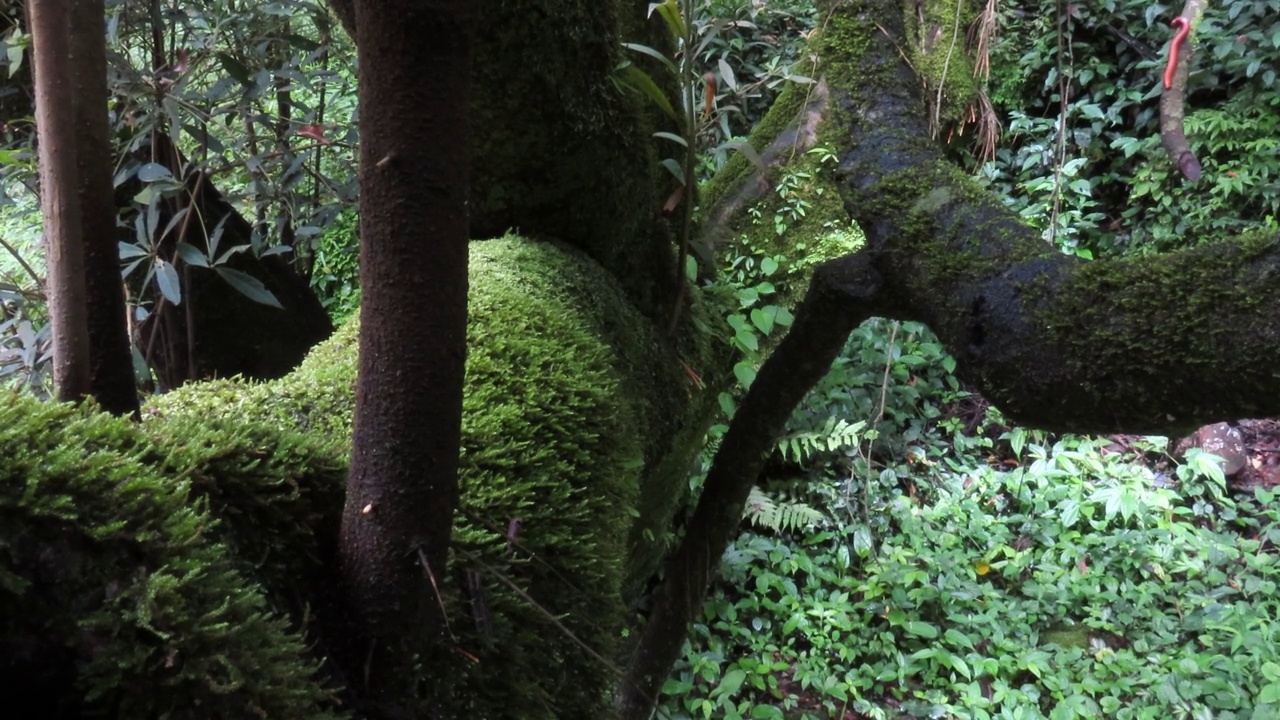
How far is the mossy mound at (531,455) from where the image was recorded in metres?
0.95

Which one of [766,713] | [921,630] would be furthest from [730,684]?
[921,630]

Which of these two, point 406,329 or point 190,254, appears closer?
point 406,329

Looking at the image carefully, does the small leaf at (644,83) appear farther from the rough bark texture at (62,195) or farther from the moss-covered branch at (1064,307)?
the rough bark texture at (62,195)

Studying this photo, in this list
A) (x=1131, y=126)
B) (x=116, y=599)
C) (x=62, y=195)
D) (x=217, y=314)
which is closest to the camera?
(x=116, y=599)

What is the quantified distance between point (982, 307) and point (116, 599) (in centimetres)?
126

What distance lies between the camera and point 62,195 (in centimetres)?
88

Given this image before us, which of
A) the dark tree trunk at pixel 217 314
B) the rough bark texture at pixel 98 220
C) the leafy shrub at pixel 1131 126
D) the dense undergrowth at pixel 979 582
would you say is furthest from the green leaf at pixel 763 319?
the leafy shrub at pixel 1131 126

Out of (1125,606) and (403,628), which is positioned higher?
(403,628)

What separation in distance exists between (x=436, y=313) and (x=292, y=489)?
247mm

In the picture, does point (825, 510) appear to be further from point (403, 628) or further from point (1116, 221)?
point (403, 628)

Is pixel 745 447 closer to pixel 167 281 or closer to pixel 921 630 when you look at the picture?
pixel 167 281

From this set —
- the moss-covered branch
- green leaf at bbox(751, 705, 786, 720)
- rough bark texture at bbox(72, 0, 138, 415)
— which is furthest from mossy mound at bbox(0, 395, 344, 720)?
green leaf at bbox(751, 705, 786, 720)

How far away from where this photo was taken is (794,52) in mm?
5348

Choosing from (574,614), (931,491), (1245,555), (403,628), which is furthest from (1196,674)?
(403,628)
